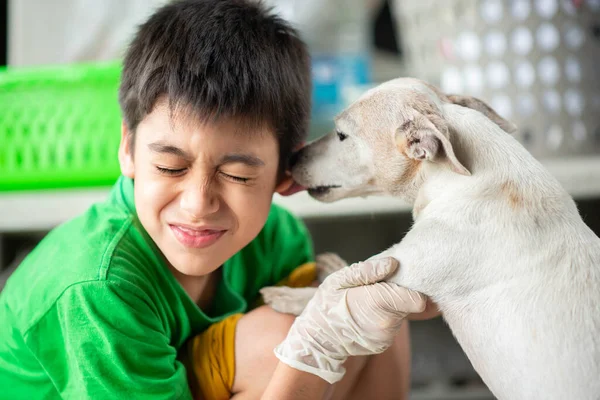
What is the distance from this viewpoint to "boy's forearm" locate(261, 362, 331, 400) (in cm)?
92

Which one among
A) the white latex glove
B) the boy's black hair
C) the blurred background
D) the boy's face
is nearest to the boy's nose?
the boy's face

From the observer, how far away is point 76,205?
4.98ft

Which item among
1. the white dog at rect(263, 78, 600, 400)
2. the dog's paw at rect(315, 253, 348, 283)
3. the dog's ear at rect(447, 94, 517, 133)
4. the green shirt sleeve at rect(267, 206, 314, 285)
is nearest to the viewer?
the white dog at rect(263, 78, 600, 400)

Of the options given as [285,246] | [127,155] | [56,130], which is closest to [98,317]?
[127,155]

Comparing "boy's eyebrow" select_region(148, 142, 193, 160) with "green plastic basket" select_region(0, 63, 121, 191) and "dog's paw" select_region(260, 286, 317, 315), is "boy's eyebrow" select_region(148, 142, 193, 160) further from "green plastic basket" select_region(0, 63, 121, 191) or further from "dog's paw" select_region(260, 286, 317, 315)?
"green plastic basket" select_region(0, 63, 121, 191)

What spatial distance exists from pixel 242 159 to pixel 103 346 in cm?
33

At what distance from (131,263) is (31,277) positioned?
0.17m

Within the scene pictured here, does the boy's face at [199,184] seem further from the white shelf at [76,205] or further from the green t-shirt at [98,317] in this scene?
the white shelf at [76,205]

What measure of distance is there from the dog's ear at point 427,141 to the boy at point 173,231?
8.4 inches

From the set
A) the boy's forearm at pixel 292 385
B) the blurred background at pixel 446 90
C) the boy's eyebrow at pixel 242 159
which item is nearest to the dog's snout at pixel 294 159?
the boy's eyebrow at pixel 242 159

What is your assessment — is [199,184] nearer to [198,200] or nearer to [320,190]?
[198,200]

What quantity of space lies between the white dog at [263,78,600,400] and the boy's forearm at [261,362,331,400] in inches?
7.7

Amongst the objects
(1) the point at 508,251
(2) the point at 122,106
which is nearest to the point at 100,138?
(2) the point at 122,106

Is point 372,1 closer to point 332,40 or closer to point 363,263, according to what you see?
point 332,40
